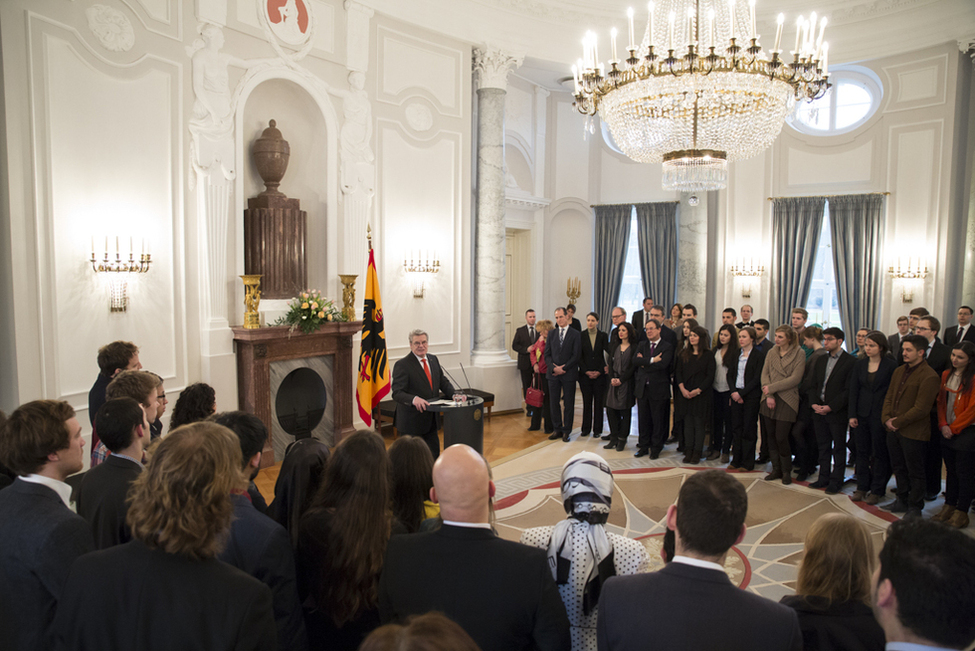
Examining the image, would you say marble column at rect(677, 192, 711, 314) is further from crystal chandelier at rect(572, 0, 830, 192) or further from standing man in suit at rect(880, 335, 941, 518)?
standing man in suit at rect(880, 335, 941, 518)

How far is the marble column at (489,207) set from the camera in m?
9.03

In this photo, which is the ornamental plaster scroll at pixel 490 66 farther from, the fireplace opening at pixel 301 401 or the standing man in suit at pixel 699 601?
the standing man in suit at pixel 699 601

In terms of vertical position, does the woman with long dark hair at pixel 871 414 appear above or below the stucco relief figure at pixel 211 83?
below

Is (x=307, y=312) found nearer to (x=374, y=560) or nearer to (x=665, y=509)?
(x=665, y=509)

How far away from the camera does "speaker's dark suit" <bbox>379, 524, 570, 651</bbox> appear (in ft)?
5.88

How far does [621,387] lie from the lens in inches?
298

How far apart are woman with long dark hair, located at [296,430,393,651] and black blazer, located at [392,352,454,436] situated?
3.30 m

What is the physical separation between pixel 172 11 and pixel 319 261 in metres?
2.87

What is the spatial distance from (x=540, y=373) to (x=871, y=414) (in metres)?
3.85

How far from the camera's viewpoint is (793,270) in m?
9.98

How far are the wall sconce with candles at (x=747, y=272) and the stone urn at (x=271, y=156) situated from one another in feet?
22.5

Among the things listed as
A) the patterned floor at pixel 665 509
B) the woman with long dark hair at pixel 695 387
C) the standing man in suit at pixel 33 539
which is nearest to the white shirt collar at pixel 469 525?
the standing man in suit at pixel 33 539

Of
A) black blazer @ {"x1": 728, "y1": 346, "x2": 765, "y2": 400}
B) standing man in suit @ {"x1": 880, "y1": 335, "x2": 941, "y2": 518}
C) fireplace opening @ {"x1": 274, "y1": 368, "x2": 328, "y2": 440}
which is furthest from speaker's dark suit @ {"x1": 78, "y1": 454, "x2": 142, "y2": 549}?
black blazer @ {"x1": 728, "y1": 346, "x2": 765, "y2": 400}

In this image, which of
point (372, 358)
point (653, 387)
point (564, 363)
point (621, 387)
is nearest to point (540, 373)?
point (564, 363)
